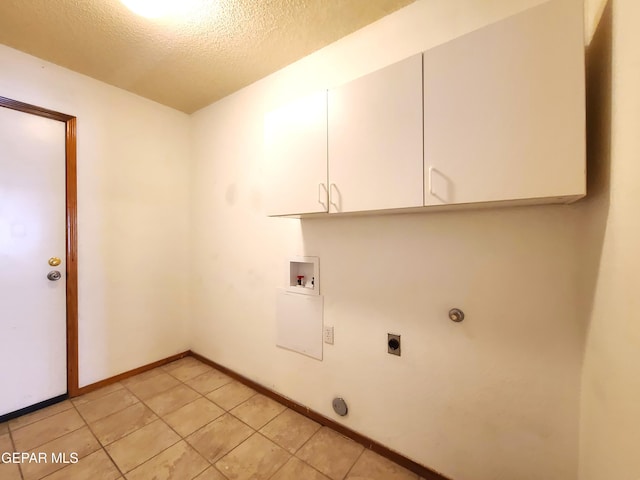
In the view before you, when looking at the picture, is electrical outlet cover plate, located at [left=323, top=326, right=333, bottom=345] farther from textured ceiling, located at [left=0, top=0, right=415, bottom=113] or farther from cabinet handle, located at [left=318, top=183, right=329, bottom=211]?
textured ceiling, located at [left=0, top=0, right=415, bottom=113]

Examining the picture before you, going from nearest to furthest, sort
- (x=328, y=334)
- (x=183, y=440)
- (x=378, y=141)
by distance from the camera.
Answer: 1. (x=378, y=141)
2. (x=183, y=440)
3. (x=328, y=334)

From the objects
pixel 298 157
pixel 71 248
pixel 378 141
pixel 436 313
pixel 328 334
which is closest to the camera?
pixel 378 141

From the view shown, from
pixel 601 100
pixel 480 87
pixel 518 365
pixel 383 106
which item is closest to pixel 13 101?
pixel 383 106

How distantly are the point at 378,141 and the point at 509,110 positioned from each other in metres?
0.49

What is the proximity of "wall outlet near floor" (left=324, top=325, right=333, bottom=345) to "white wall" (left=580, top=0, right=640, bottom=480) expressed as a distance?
120cm

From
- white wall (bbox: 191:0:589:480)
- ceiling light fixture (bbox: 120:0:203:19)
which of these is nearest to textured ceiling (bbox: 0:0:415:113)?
ceiling light fixture (bbox: 120:0:203:19)

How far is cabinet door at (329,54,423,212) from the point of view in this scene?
112 cm

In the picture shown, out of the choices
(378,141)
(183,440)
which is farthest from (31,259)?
(378,141)

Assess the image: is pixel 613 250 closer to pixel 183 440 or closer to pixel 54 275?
pixel 183 440

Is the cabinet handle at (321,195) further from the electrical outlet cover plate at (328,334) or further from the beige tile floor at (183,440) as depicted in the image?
the beige tile floor at (183,440)

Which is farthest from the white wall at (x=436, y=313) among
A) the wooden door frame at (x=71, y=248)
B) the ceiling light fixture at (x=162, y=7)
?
the wooden door frame at (x=71, y=248)

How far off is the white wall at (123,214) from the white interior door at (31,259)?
0.13 m

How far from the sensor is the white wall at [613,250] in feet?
2.30

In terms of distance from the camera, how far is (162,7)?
144 centimetres
